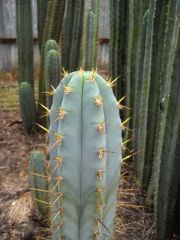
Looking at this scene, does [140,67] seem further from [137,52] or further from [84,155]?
[84,155]

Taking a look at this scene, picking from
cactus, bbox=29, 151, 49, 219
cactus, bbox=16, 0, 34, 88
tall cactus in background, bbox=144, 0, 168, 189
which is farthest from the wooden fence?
cactus, bbox=29, 151, 49, 219

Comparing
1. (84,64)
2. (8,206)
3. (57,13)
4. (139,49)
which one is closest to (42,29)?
(57,13)

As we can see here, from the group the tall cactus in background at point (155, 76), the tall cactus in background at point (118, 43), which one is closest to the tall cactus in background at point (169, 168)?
the tall cactus in background at point (155, 76)

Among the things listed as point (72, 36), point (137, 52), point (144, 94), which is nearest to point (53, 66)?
point (137, 52)

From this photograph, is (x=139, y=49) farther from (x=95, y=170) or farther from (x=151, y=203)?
(x=95, y=170)

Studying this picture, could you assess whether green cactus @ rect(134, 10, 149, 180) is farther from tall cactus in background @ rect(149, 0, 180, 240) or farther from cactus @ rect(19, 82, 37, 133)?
cactus @ rect(19, 82, 37, 133)

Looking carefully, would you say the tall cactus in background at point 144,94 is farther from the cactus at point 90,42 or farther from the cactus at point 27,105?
the cactus at point 27,105
